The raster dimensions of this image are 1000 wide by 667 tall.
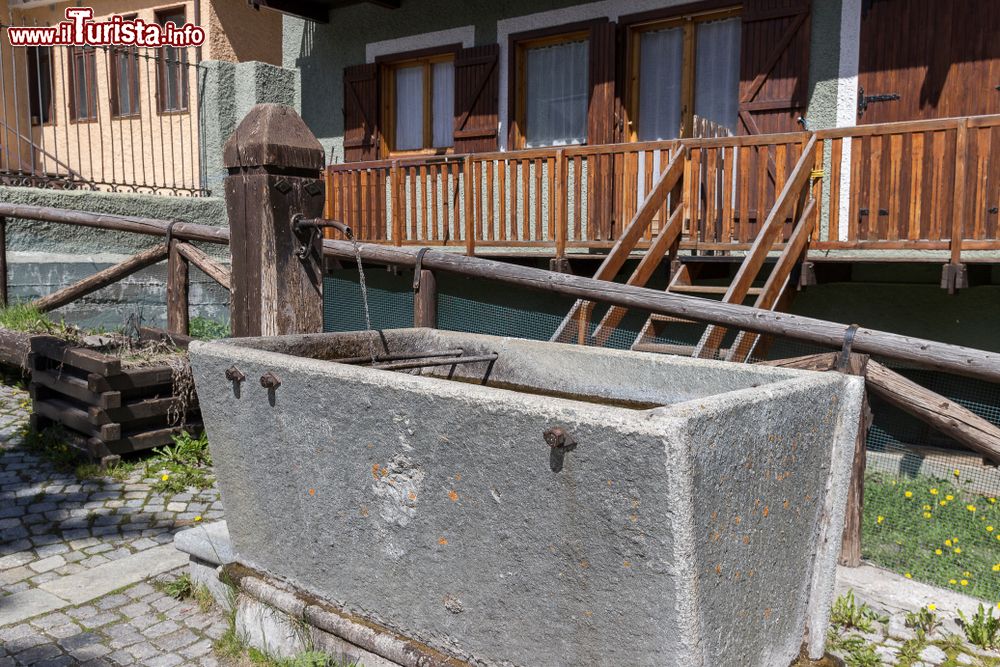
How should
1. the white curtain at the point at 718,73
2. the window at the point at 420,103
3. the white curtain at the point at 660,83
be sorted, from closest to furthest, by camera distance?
the white curtain at the point at 718,73
the white curtain at the point at 660,83
the window at the point at 420,103

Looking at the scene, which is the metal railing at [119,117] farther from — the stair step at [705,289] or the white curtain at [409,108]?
the stair step at [705,289]

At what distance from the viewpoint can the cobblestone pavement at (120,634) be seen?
2861 millimetres

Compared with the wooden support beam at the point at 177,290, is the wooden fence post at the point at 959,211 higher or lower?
higher

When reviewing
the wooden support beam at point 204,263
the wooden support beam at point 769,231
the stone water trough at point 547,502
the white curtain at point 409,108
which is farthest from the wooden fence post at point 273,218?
the white curtain at point 409,108

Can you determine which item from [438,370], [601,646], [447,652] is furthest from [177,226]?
[601,646]

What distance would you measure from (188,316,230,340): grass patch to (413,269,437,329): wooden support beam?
398 cm

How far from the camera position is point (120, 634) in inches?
119

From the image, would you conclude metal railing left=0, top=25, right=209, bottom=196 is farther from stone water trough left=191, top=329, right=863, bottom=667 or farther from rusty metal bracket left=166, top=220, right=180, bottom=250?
stone water trough left=191, top=329, right=863, bottom=667

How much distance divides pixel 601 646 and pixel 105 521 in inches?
119

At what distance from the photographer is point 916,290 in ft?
22.6

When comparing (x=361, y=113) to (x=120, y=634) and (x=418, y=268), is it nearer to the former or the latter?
(x=418, y=268)

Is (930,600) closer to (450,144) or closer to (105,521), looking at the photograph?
(105,521)

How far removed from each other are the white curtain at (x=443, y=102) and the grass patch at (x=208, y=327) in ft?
11.8

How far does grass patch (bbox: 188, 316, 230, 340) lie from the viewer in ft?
25.8
